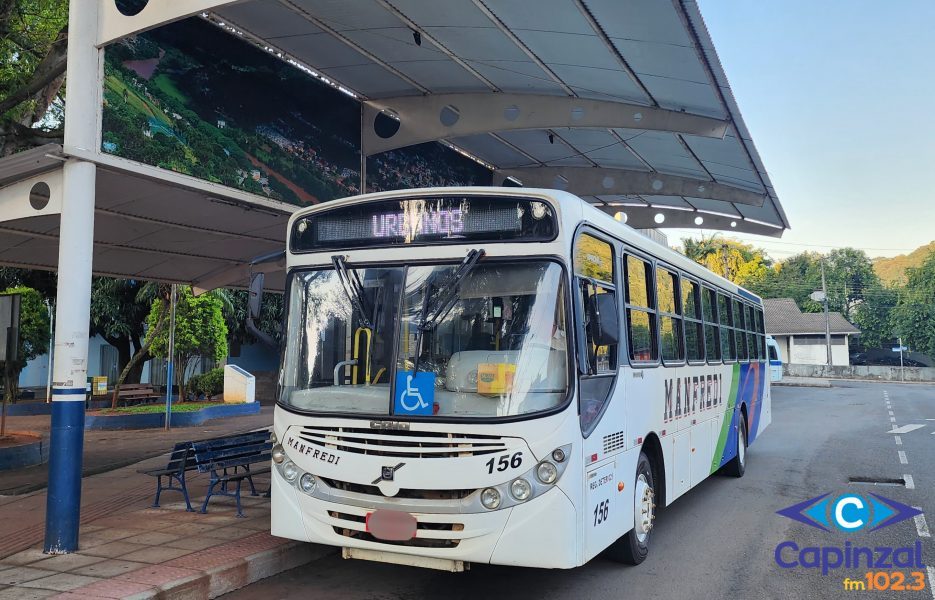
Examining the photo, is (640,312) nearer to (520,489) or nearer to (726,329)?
(520,489)

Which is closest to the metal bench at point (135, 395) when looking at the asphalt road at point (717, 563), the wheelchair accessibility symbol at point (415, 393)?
the asphalt road at point (717, 563)

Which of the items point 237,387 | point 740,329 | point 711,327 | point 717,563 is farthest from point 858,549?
point 237,387

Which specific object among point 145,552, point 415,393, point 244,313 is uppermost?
point 244,313

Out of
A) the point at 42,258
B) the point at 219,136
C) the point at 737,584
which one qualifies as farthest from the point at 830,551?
the point at 42,258

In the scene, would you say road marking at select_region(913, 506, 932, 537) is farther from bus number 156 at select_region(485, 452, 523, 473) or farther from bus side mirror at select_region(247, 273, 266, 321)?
→ bus side mirror at select_region(247, 273, 266, 321)

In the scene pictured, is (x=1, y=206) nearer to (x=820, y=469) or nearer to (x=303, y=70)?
(x=303, y=70)

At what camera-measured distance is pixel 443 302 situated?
564 centimetres

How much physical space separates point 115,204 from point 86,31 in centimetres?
232

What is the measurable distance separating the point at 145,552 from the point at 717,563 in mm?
5191

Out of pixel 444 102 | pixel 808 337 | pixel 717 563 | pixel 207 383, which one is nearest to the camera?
pixel 717 563

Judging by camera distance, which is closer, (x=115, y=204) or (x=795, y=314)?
(x=115, y=204)

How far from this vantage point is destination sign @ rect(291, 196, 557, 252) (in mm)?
5660

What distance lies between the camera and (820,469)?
509 inches

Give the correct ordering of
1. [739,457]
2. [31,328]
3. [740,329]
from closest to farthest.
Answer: [739,457], [740,329], [31,328]
